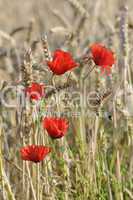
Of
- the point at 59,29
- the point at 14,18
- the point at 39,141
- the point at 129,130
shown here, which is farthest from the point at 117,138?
the point at 14,18

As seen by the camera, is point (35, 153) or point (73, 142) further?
point (73, 142)

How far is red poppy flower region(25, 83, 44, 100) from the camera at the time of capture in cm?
117

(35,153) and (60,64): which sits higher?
(60,64)

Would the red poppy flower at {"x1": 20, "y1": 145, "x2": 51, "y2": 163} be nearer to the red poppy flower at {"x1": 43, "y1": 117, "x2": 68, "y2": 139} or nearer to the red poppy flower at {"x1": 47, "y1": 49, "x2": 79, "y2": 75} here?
the red poppy flower at {"x1": 43, "y1": 117, "x2": 68, "y2": 139}

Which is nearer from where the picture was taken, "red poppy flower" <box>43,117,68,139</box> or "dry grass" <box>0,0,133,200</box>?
"red poppy flower" <box>43,117,68,139</box>

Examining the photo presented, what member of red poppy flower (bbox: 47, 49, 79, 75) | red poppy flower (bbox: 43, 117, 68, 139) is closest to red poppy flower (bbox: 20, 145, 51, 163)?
red poppy flower (bbox: 43, 117, 68, 139)

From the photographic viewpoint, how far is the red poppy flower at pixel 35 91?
46.0 inches

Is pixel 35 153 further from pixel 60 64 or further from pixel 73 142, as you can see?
pixel 73 142

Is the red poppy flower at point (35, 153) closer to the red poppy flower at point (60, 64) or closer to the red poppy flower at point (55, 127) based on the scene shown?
the red poppy flower at point (55, 127)

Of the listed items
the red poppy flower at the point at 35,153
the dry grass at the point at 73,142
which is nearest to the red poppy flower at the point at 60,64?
the dry grass at the point at 73,142

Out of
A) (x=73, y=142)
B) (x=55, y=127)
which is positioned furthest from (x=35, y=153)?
(x=73, y=142)

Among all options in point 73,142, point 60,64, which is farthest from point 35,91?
point 73,142

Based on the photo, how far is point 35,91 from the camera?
46.2 inches

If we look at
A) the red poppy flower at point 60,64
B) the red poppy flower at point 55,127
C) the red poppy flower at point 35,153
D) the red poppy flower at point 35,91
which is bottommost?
the red poppy flower at point 35,153
